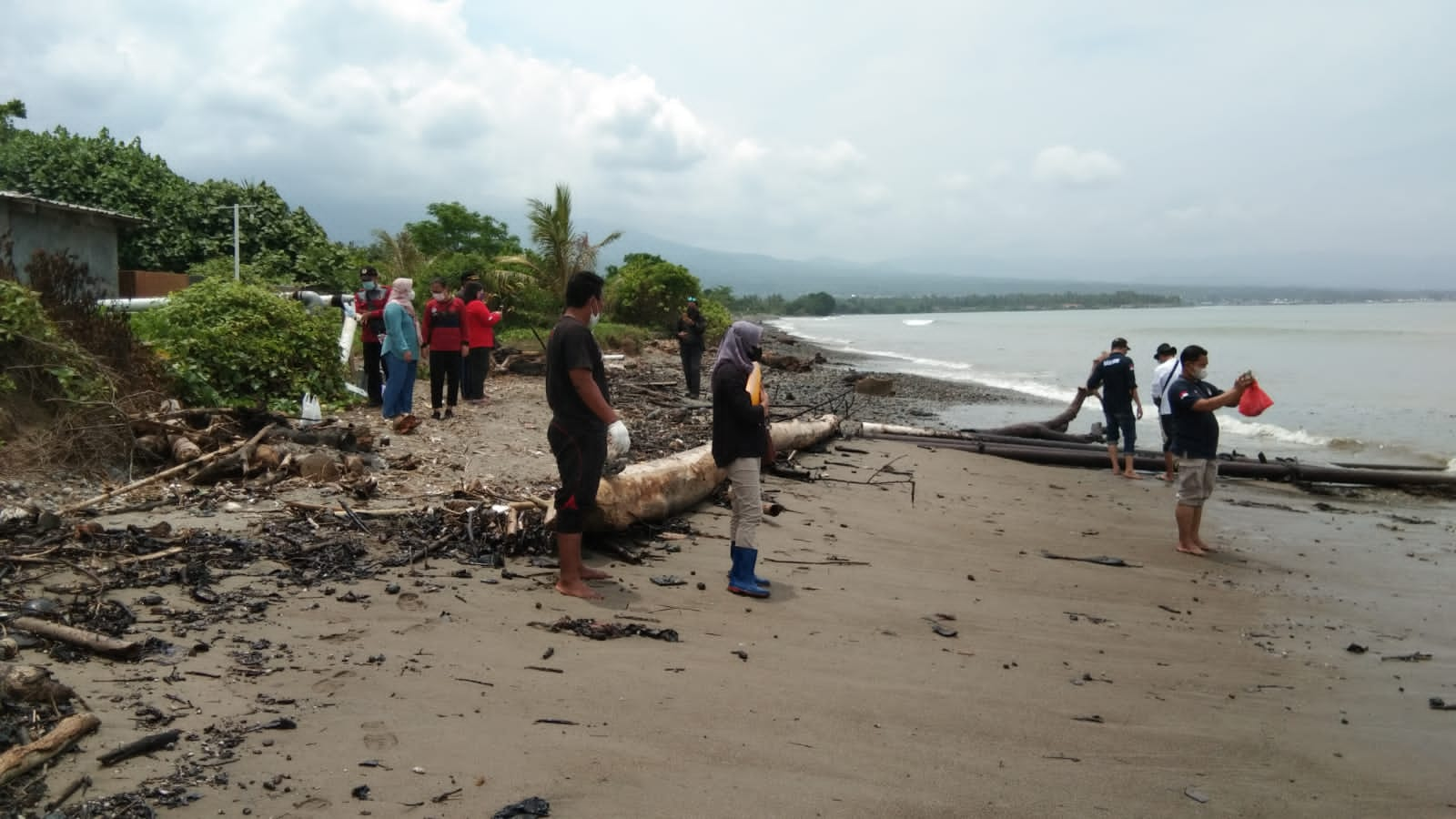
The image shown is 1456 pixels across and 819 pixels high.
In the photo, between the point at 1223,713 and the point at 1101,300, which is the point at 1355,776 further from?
the point at 1101,300

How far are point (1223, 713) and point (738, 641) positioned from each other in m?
2.36

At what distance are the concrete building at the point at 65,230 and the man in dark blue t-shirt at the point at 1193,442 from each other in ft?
49.7

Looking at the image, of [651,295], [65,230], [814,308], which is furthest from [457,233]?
[814,308]

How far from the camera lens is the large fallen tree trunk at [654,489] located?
6383 mm

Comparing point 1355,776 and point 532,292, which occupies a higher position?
point 532,292

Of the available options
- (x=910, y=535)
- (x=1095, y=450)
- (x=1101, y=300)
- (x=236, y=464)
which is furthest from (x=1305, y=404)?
(x=1101, y=300)

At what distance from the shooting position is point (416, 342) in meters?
10.5

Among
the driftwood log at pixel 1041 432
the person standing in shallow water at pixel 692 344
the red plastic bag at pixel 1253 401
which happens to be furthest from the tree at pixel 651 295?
the red plastic bag at pixel 1253 401

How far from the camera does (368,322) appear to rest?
11.2 metres

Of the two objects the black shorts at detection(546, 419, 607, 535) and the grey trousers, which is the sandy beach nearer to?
the grey trousers

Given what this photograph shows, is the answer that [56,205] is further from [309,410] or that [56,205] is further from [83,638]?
[83,638]

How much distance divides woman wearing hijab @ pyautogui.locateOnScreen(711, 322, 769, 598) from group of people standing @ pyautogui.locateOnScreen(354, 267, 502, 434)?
5.07 m

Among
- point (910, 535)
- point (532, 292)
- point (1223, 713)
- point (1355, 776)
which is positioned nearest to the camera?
point (1355, 776)

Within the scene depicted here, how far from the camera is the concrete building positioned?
15.8 meters
